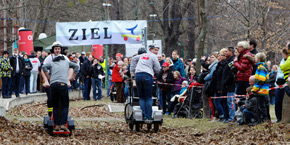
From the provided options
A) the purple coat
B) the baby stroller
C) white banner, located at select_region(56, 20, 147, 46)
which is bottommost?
the baby stroller

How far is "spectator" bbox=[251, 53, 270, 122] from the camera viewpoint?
472 inches

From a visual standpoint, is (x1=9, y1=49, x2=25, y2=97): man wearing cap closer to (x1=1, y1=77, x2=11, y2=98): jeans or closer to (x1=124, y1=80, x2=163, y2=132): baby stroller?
(x1=1, y1=77, x2=11, y2=98): jeans

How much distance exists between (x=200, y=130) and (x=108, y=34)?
14.9 meters

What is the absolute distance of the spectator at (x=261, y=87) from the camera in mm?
12000

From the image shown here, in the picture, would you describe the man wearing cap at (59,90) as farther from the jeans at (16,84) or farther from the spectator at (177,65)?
the jeans at (16,84)

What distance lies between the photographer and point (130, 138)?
38.9 ft

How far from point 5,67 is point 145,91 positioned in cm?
1141

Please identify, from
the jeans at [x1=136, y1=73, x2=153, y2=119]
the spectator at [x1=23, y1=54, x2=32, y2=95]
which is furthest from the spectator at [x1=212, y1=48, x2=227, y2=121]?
the spectator at [x1=23, y1=54, x2=32, y2=95]

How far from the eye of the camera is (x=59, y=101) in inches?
473

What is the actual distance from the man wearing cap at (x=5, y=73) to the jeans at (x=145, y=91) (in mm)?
11248

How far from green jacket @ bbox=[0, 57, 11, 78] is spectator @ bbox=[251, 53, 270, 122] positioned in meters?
13.4

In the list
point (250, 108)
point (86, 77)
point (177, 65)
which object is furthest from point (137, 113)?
point (86, 77)

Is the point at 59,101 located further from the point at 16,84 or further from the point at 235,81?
the point at 16,84

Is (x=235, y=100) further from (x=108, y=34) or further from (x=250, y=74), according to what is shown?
(x=108, y=34)
